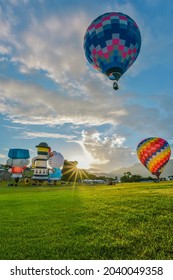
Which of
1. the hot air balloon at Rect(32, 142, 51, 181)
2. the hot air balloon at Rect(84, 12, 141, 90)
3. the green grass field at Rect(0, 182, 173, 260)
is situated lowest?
the green grass field at Rect(0, 182, 173, 260)

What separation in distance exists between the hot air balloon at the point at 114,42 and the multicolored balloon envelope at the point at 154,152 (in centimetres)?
2081

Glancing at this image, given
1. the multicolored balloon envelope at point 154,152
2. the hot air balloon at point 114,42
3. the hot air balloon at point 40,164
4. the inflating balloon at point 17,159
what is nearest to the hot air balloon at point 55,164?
the hot air balloon at point 40,164

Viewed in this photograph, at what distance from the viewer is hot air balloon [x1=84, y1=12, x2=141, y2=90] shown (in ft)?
65.7

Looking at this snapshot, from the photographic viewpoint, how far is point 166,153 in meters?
40.4

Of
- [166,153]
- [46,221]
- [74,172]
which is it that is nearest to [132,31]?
[46,221]

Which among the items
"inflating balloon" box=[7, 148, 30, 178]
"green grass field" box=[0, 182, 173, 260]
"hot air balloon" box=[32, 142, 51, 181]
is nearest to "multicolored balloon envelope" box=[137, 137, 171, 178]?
"hot air balloon" box=[32, 142, 51, 181]

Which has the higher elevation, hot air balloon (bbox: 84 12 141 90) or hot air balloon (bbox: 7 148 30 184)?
hot air balloon (bbox: 84 12 141 90)

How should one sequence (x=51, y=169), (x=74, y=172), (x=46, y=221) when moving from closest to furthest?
(x=46, y=221) → (x=51, y=169) → (x=74, y=172)

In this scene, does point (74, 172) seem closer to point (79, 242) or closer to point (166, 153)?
point (166, 153)

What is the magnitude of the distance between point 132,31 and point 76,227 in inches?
714

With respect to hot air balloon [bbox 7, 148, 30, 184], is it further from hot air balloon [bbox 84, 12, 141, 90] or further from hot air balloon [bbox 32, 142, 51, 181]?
hot air balloon [bbox 84, 12, 141, 90]

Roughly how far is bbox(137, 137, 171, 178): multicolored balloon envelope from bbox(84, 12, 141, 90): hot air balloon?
20814 millimetres

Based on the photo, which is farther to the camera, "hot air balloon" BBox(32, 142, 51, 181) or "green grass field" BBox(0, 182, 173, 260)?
"hot air balloon" BBox(32, 142, 51, 181)

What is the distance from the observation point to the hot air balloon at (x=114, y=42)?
2002 centimetres
